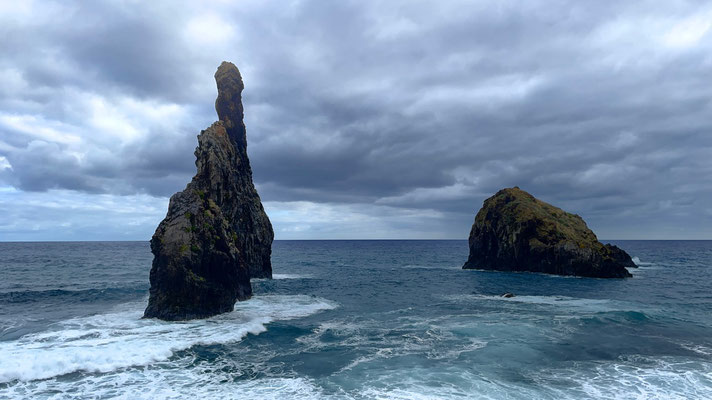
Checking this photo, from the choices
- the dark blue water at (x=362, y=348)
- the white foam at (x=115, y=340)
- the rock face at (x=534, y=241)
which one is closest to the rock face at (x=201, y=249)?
the white foam at (x=115, y=340)

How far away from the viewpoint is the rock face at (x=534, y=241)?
7331cm

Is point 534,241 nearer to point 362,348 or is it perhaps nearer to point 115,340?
point 362,348

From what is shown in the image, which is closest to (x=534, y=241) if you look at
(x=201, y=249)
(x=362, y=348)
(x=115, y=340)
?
(x=362, y=348)

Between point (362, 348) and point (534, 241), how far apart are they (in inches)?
2482

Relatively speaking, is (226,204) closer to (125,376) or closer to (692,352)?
(125,376)

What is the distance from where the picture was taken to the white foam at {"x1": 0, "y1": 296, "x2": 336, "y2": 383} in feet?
70.9

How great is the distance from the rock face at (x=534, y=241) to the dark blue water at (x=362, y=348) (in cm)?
2528

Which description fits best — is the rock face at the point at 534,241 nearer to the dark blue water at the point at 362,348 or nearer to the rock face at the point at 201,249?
the dark blue water at the point at 362,348

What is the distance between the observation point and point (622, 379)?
2098 centimetres

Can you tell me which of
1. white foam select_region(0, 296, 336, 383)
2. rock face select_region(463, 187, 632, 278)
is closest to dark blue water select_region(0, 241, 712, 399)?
white foam select_region(0, 296, 336, 383)

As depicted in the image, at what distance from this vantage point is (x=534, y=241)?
79.1m

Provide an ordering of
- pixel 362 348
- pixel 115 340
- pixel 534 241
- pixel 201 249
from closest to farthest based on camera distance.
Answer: pixel 115 340 → pixel 362 348 → pixel 201 249 → pixel 534 241

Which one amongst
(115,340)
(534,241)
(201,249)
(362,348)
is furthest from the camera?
(534,241)

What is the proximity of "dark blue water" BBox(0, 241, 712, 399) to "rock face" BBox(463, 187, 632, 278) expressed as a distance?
2528 cm
